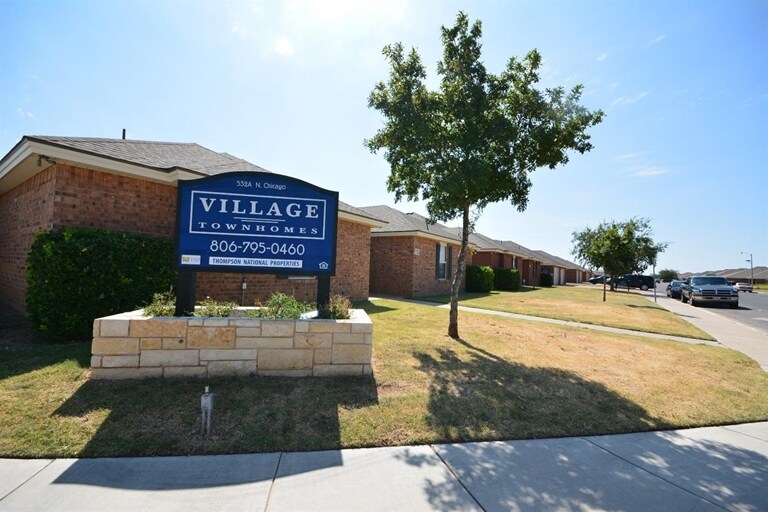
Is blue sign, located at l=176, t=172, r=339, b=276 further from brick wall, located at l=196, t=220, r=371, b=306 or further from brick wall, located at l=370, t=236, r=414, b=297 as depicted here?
brick wall, located at l=370, t=236, r=414, b=297

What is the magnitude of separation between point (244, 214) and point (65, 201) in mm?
4340

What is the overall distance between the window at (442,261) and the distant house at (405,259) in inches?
2.2

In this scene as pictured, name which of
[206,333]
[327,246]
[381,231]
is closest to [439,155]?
[327,246]

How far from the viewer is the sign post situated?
5.30 metres

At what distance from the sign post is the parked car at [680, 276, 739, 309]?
25816mm

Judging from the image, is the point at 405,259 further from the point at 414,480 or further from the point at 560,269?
the point at 560,269

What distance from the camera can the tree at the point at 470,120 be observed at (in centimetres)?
695

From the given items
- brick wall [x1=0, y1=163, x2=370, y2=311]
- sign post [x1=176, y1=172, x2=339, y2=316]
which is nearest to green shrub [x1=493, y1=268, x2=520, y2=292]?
brick wall [x1=0, y1=163, x2=370, y2=311]

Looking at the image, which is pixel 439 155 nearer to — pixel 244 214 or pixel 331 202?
pixel 331 202

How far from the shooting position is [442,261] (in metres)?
20.2

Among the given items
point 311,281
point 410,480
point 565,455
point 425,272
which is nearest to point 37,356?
point 410,480

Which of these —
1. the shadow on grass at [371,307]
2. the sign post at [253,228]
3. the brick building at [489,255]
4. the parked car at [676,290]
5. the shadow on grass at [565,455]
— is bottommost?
the shadow on grass at [565,455]

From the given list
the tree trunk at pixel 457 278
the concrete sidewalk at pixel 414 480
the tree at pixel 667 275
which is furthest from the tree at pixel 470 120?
the tree at pixel 667 275

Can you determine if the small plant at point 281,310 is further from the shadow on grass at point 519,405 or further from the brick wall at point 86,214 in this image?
the brick wall at point 86,214
